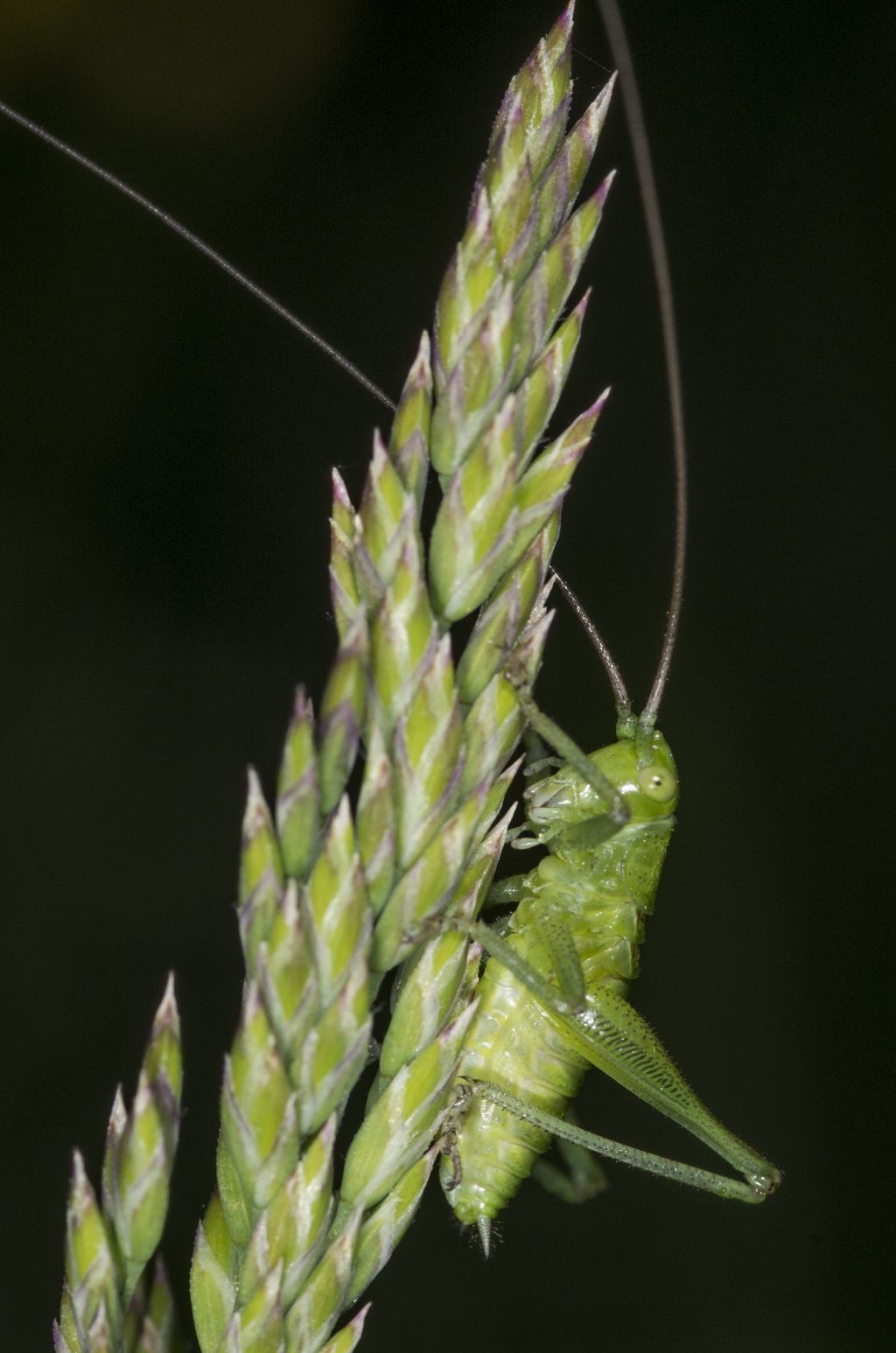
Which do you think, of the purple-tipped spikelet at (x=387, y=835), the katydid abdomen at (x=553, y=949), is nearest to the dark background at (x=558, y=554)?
the katydid abdomen at (x=553, y=949)

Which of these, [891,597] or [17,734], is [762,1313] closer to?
[891,597]

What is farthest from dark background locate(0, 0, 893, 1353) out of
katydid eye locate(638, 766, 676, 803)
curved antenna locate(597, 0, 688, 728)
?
curved antenna locate(597, 0, 688, 728)

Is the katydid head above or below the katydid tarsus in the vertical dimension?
above

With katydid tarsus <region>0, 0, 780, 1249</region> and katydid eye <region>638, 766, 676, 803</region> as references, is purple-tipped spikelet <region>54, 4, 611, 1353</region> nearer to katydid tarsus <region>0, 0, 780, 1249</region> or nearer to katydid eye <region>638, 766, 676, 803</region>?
katydid tarsus <region>0, 0, 780, 1249</region>

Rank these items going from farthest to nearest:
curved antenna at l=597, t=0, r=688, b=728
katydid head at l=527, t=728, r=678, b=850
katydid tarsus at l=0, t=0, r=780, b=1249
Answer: katydid head at l=527, t=728, r=678, b=850
katydid tarsus at l=0, t=0, r=780, b=1249
curved antenna at l=597, t=0, r=688, b=728

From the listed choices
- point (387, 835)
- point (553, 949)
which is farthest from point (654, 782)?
point (387, 835)

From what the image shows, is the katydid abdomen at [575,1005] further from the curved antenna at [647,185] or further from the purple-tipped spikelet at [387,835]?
the curved antenna at [647,185]

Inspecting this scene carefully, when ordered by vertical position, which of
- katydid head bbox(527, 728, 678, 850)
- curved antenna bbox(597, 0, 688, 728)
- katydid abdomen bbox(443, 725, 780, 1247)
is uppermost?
curved antenna bbox(597, 0, 688, 728)
